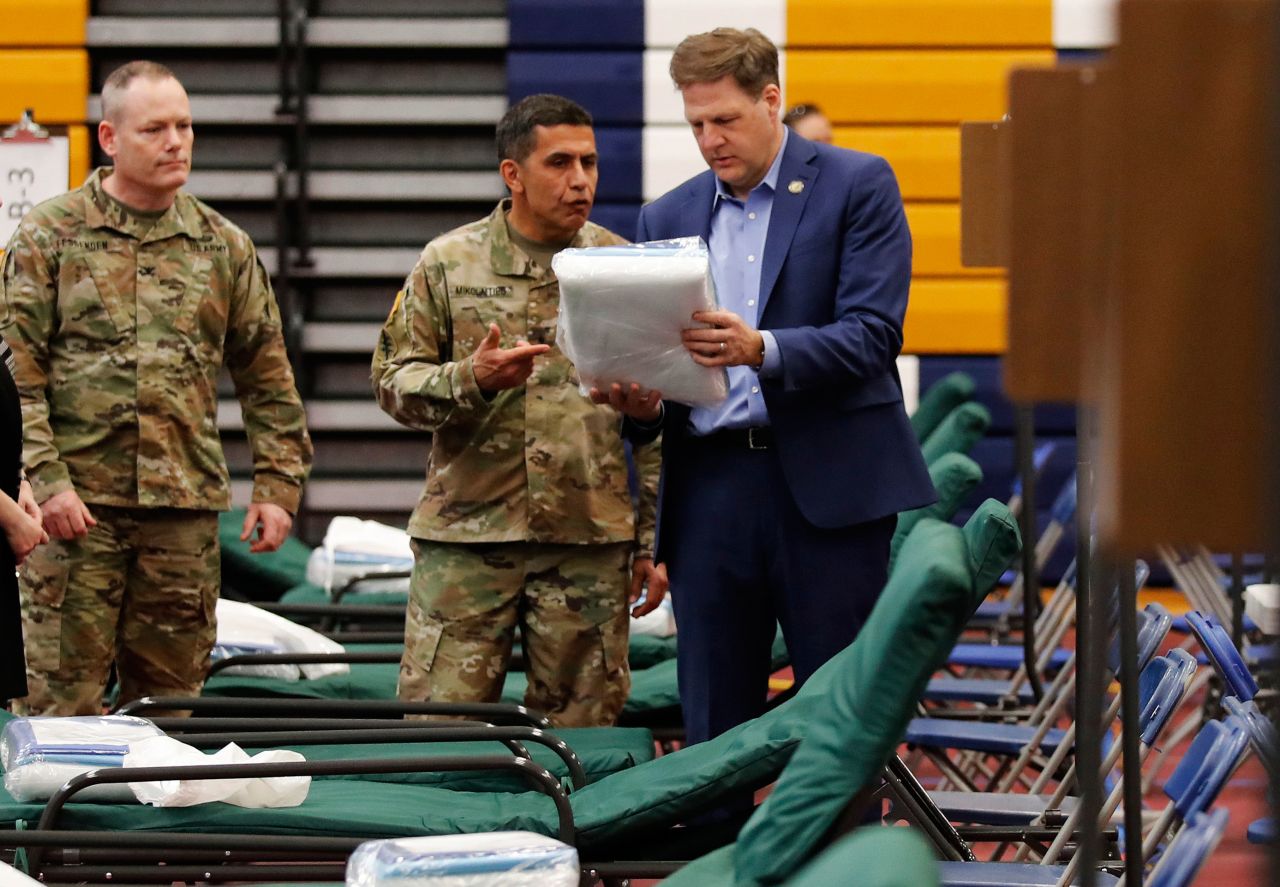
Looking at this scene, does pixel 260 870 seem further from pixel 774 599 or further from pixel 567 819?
pixel 774 599

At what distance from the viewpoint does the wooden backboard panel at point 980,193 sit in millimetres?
3105

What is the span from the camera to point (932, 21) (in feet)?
22.8

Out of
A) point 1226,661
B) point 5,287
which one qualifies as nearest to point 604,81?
point 5,287

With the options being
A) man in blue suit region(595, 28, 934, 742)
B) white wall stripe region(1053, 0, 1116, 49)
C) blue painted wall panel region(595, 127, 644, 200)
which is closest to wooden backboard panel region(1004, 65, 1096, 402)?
man in blue suit region(595, 28, 934, 742)

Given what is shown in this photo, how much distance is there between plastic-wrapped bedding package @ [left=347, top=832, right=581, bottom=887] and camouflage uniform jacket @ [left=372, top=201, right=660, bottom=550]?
1.39m

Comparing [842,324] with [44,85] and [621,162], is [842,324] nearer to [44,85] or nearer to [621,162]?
[621,162]

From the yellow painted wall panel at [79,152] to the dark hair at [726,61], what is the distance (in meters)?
4.44

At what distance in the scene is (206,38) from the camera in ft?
23.4

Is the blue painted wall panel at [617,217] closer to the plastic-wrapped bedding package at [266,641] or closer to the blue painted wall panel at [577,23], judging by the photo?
the blue painted wall panel at [577,23]

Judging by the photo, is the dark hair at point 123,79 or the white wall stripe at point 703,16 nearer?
the dark hair at point 123,79

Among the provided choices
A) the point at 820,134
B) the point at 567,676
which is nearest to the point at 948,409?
the point at 820,134

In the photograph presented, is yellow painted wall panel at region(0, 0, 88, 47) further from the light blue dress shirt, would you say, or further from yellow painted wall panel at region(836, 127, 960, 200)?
the light blue dress shirt

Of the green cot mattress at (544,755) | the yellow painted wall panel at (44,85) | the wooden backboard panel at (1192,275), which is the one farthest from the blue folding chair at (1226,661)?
the yellow painted wall panel at (44,85)

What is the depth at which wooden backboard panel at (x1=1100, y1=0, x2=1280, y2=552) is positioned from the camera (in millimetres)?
1146
